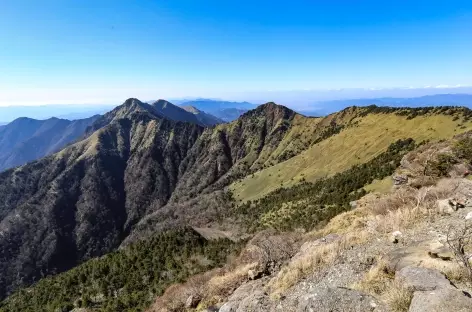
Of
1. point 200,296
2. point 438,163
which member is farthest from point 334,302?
point 438,163

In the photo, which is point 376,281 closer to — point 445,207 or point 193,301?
point 445,207

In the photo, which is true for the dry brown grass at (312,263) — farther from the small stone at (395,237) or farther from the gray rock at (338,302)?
the gray rock at (338,302)

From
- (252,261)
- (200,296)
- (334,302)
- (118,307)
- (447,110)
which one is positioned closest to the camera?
(334,302)

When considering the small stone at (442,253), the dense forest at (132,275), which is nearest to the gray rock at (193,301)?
the small stone at (442,253)

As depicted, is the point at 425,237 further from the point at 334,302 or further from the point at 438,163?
the point at 438,163

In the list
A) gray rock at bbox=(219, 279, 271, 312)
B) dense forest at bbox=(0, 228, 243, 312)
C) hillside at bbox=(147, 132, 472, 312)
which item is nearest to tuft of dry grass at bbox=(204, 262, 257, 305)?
hillside at bbox=(147, 132, 472, 312)

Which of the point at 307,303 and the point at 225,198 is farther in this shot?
the point at 225,198

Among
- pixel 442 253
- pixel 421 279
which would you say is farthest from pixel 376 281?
pixel 442 253
